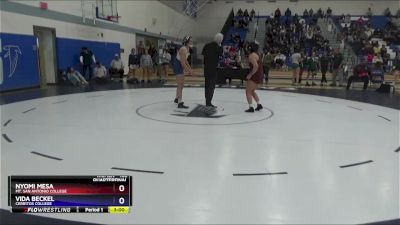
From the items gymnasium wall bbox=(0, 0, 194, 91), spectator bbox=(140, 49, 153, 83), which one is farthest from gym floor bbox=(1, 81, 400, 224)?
spectator bbox=(140, 49, 153, 83)

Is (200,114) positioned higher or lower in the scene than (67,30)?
lower

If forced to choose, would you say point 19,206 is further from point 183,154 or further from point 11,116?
point 11,116

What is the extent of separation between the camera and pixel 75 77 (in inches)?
571

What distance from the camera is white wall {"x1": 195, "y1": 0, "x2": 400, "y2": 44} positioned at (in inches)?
1228

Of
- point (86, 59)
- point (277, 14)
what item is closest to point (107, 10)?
point (86, 59)

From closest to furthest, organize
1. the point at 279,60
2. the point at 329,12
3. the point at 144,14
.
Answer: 1. the point at 144,14
2. the point at 279,60
3. the point at 329,12

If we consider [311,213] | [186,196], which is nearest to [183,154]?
[186,196]

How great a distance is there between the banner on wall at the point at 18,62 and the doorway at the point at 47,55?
1.85 feet

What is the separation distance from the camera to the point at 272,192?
3443 millimetres

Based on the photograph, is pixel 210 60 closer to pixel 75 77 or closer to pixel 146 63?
pixel 75 77

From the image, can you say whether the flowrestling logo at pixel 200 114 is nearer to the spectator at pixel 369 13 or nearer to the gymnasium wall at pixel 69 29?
the gymnasium wall at pixel 69 29

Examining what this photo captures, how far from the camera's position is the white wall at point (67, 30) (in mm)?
11908

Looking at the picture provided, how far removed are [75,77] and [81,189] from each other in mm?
12635
